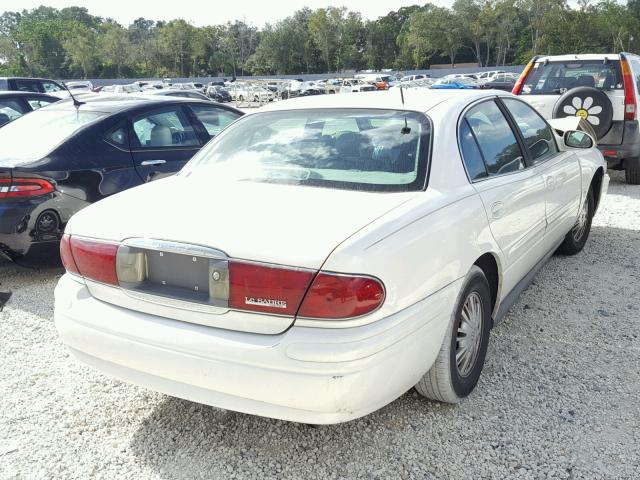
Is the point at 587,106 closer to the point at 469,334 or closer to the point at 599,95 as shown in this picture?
the point at 599,95

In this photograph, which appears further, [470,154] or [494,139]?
[494,139]

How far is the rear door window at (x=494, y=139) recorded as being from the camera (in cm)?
309

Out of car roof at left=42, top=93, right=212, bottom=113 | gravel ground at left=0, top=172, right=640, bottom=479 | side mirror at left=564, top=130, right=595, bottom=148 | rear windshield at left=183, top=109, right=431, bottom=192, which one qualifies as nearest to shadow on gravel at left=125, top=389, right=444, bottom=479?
gravel ground at left=0, top=172, right=640, bottom=479

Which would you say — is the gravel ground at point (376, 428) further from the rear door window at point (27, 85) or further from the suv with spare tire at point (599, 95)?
the rear door window at point (27, 85)

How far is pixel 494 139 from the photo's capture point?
3.27m

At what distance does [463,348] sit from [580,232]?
292 cm

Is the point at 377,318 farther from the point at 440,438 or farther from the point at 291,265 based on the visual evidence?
the point at 440,438

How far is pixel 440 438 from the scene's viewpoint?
8.37 ft

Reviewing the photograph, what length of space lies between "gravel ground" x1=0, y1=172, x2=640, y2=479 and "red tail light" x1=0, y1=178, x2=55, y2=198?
132 centimetres

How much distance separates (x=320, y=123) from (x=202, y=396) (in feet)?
5.26

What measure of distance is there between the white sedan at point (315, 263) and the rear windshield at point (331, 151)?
1 centimetres

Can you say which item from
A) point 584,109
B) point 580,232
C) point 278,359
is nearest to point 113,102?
point 278,359

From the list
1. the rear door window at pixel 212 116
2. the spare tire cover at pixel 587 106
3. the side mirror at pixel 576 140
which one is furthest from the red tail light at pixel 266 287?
the spare tire cover at pixel 587 106

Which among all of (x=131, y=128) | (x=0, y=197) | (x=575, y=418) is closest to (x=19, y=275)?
(x=0, y=197)
